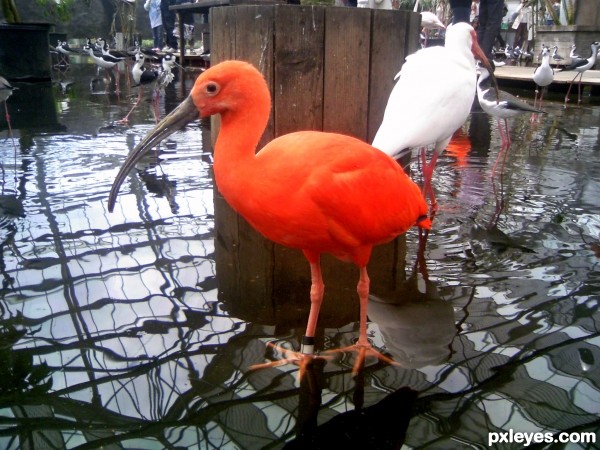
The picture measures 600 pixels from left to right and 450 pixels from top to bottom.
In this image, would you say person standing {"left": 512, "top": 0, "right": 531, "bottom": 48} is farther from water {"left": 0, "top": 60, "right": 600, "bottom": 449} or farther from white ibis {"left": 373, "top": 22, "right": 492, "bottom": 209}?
water {"left": 0, "top": 60, "right": 600, "bottom": 449}

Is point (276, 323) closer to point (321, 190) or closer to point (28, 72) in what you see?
point (321, 190)

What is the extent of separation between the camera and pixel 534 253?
351 cm

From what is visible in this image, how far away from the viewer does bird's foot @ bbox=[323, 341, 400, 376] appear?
2389mm

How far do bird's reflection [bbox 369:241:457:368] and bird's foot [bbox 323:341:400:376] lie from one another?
0.05 m

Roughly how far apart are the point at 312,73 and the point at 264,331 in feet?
6.98

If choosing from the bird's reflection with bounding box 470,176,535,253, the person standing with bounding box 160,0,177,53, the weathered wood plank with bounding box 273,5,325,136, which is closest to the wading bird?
the bird's reflection with bounding box 470,176,535,253

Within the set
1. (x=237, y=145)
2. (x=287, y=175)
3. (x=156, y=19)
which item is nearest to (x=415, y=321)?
(x=287, y=175)

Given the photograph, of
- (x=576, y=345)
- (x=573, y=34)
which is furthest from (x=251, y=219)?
(x=573, y=34)

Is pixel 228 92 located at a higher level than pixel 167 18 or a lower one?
lower

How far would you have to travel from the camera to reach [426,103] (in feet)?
13.0

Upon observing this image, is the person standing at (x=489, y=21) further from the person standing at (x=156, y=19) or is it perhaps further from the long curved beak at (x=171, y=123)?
the person standing at (x=156, y=19)

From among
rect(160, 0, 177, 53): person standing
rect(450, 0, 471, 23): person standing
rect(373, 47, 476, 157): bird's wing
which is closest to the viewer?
rect(373, 47, 476, 157): bird's wing

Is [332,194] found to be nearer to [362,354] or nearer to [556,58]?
[362,354]

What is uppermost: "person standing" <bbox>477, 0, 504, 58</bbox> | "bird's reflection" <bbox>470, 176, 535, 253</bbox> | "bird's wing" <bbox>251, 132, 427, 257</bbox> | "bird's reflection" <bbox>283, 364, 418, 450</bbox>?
"person standing" <bbox>477, 0, 504, 58</bbox>
